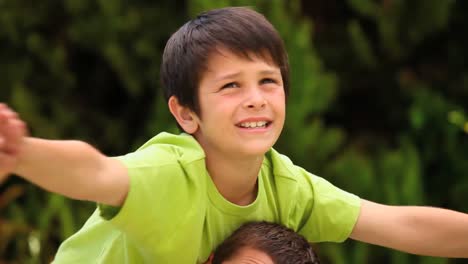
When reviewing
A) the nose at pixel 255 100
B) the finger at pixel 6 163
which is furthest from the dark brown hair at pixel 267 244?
the finger at pixel 6 163

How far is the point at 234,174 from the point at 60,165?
0.67 metres

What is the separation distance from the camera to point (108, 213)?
222 centimetres

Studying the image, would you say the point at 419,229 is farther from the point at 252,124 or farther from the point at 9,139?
the point at 9,139

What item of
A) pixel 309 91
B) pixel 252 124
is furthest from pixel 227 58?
pixel 309 91

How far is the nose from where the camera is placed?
2.40 meters

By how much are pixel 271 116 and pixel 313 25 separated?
307 cm

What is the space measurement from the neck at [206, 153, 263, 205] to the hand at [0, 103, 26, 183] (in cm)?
76

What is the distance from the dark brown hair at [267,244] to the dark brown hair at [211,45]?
340 millimetres

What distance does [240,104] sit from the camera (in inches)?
94.6

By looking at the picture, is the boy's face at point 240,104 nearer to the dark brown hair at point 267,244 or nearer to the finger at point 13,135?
the dark brown hair at point 267,244

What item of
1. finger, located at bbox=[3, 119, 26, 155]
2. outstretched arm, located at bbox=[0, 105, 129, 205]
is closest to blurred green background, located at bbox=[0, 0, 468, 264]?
outstretched arm, located at bbox=[0, 105, 129, 205]

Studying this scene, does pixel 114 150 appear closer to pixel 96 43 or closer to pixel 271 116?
pixel 96 43

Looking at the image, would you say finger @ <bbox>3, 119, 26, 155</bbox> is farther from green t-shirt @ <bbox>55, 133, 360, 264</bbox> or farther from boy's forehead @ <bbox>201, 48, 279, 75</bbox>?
boy's forehead @ <bbox>201, 48, 279, 75</bbox>

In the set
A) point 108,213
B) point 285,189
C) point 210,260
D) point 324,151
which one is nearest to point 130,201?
point 108,213
